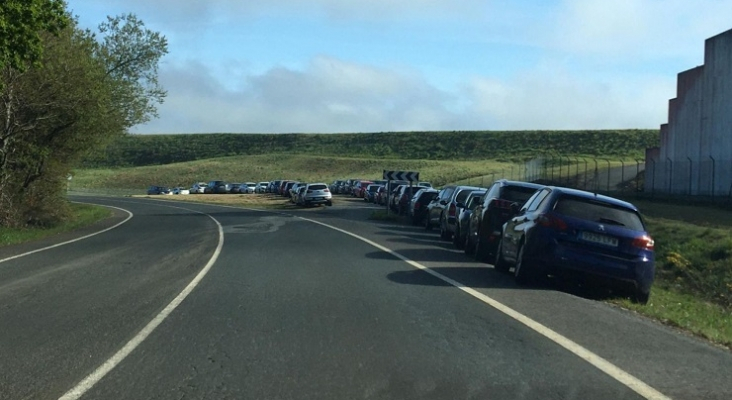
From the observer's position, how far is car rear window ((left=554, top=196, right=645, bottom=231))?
13438mm

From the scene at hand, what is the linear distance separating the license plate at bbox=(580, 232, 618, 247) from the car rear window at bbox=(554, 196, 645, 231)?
0.30 m

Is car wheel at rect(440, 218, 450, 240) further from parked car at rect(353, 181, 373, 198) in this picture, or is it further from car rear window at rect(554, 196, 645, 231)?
parked car at rect(353, 181, 373, 198)

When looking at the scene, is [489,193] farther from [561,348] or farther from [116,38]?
[116,38]

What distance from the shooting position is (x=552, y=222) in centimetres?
1346

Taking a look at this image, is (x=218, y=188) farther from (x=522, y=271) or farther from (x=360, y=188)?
(x=522, y=271)

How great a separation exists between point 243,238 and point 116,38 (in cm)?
1857

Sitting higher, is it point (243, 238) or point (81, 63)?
point (81, 63)

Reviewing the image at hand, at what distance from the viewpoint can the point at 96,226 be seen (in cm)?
3459

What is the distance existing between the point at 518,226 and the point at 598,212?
1.67 meters

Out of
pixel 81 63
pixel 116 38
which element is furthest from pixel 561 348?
pixel 116 38

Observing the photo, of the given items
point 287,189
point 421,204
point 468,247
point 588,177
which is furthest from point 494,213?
point 287,189

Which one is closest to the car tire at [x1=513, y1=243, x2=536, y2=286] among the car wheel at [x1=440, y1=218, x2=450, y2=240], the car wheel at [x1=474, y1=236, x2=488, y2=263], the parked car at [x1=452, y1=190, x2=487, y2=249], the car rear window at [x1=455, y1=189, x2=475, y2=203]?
the car wheel at [x1=474, y1=236, x2=488, y2=263]

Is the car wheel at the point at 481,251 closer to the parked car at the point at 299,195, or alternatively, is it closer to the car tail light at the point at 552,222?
the car tail light at the point at 552,222

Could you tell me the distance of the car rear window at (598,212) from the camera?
13.4 m
